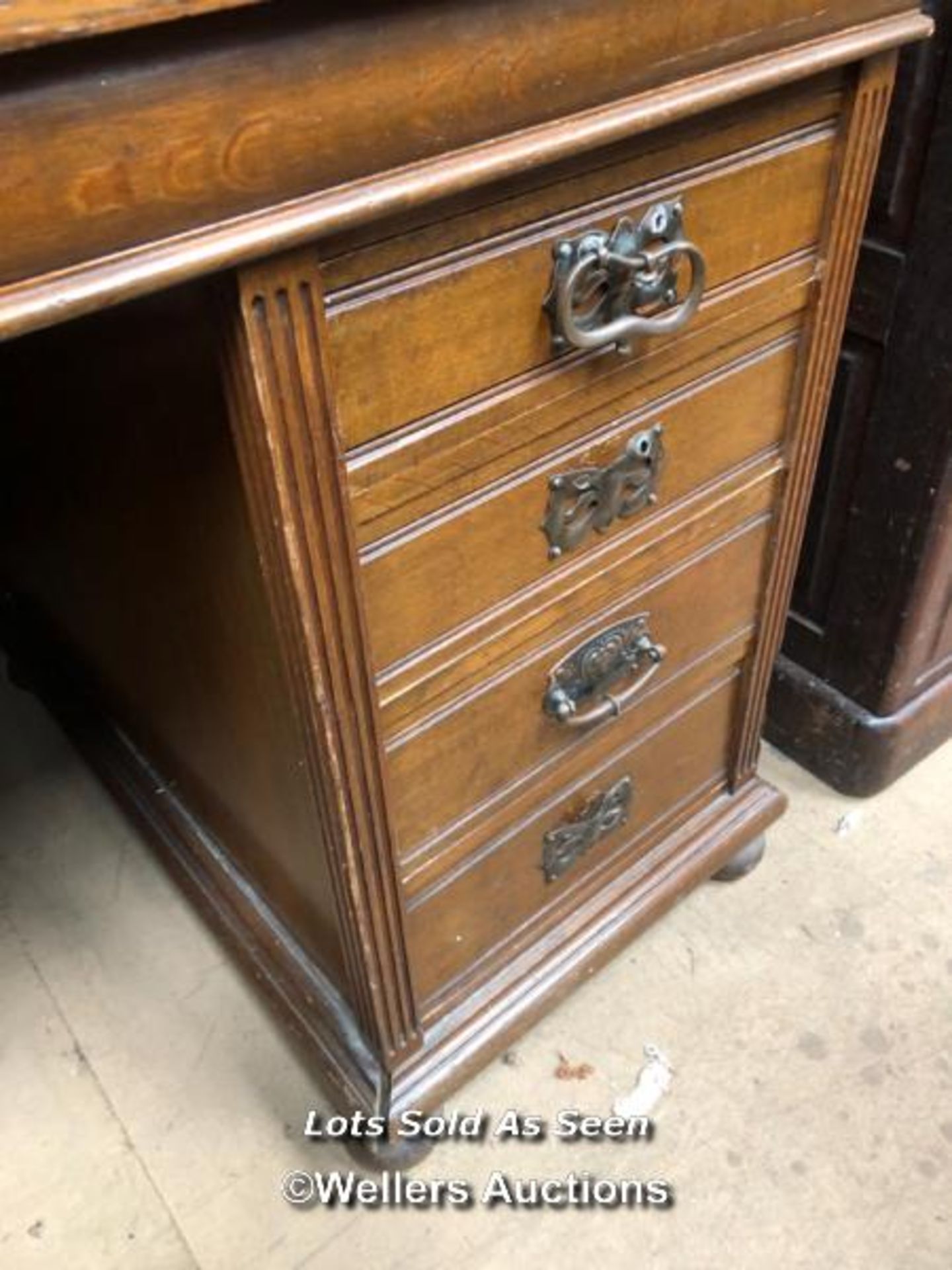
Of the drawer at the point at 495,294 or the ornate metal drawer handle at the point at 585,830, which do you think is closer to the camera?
the drawer at the point at 495,294

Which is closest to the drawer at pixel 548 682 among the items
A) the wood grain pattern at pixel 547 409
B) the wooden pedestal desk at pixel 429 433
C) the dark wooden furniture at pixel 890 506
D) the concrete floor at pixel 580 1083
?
the wooden pedestal desk at pixel 429 433

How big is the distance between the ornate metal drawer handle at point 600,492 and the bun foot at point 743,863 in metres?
0.55

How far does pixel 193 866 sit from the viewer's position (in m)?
1.10

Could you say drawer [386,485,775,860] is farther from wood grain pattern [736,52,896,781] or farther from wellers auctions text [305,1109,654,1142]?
wellers auctions text [305,1109,654,1142]

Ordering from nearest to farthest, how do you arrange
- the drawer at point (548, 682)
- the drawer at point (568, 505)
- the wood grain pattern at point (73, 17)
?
the wood grain pattern at point (73, 17)
the drawer at point (568, 505)
the drawer at point (548, 682)

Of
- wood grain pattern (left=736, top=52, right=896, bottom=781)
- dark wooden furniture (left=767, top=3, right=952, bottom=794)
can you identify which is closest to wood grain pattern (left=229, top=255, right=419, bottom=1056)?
wood grain pattern (left=736, top=52, right=896, bottom=781)

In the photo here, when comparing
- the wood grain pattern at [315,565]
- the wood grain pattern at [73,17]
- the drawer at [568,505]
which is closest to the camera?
the wood grain pattern at [73,17]

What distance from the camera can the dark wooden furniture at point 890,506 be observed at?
92 centimetres

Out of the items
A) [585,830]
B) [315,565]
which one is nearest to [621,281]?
[315,565]

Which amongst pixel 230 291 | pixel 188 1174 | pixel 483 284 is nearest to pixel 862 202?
pixel 483 284

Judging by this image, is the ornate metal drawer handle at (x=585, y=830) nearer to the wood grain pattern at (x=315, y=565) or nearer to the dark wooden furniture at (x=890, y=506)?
the wood grain pattern at (x=315, y=565)

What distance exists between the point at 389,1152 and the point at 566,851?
296mm

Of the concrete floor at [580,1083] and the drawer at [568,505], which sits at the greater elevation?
the drawer at [568,505]

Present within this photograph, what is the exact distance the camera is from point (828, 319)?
2.60ft
